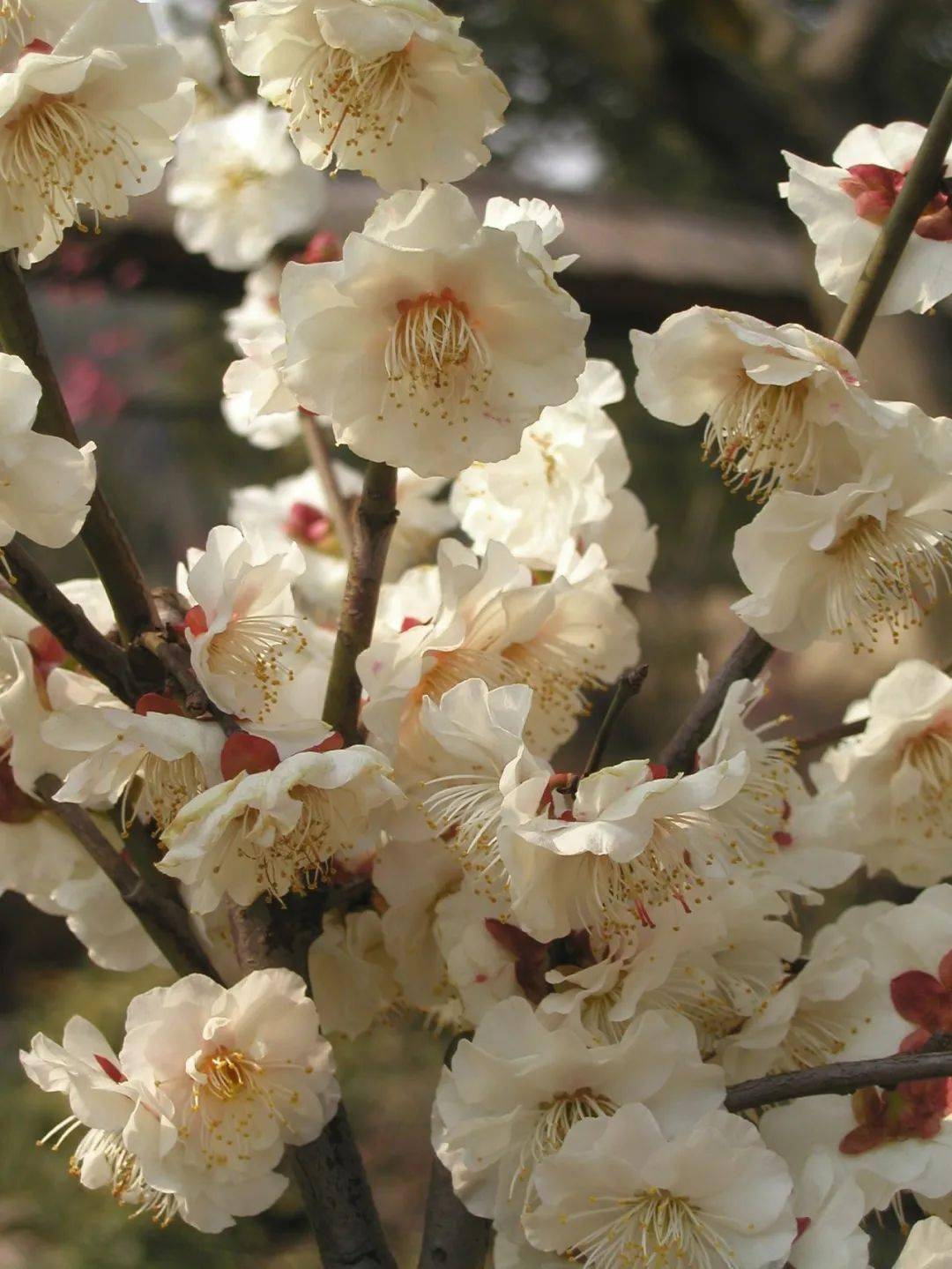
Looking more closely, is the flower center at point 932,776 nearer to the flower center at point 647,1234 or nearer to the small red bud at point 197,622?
the flower center at point 647,1234

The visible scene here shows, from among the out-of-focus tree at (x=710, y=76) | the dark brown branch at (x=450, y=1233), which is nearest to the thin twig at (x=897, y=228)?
the dark brown branch at (x=450, y=1233)

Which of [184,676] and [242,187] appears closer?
[184,676]

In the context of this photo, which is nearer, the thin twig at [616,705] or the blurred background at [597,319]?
the thin twig at [616,705]

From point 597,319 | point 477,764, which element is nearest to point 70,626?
point 477,764

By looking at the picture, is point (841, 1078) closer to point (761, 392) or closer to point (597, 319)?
point (761, 392)

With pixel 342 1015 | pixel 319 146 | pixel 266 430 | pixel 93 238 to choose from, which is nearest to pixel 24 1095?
pixel 93 238

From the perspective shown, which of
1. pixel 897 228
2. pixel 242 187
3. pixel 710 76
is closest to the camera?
pixel 897 228

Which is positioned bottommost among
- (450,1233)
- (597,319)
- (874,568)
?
(597,319)
